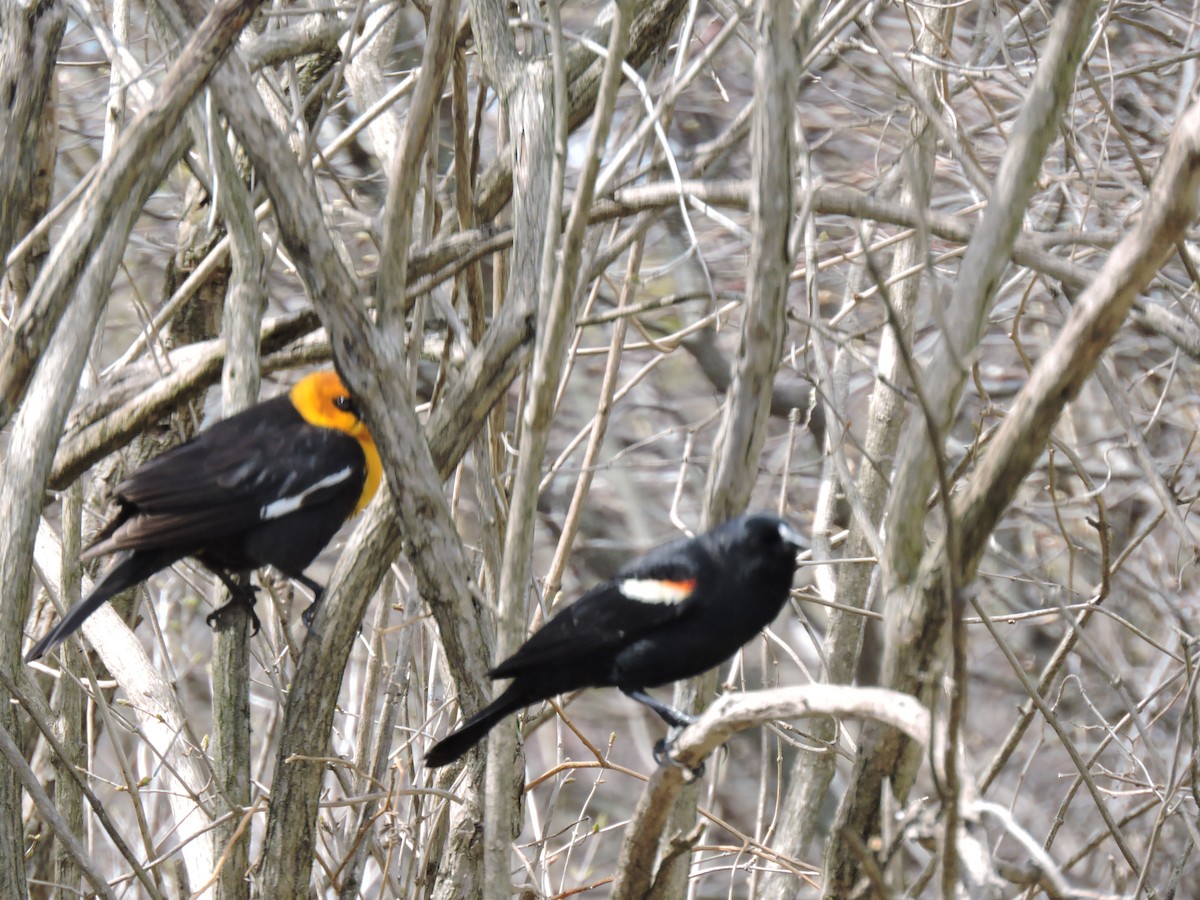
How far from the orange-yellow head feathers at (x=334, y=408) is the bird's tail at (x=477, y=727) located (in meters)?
1.36

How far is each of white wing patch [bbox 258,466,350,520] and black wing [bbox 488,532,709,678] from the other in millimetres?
1177

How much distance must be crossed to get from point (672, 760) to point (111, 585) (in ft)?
6.46

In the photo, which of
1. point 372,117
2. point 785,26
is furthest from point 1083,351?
point 372,117

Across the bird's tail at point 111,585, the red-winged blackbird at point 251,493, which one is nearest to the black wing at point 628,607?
the red-winged blackbird at point 251,493

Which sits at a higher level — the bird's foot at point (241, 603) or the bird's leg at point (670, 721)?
the bird's foot at point (241, 603)

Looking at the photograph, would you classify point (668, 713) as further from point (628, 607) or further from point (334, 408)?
point (334, 408)

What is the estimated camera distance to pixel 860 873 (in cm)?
214

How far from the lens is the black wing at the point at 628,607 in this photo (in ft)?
9.79

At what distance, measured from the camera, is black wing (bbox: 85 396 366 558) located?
3.72 metres

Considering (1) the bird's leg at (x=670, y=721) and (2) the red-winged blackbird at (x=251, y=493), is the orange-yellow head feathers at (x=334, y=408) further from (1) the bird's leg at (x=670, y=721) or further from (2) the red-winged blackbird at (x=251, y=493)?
Answer: (1) the bird's leg at (x=670, y=721)

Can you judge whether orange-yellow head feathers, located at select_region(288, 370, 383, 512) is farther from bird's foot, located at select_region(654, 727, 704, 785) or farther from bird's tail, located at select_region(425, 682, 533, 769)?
bird's foot, located at select_region(654, 727, 704, 785)

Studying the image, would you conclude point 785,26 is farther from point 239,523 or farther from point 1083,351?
point 239,523

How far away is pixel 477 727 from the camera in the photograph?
2.97 metres

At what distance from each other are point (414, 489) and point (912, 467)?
1.20 m
